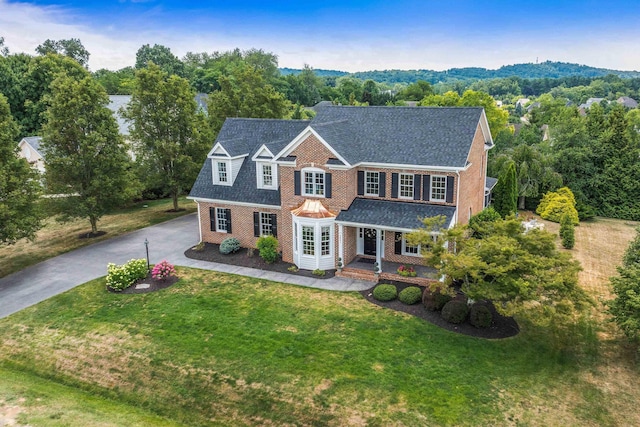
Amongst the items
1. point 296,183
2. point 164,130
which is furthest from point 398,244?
point 164,130

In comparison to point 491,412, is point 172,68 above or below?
above

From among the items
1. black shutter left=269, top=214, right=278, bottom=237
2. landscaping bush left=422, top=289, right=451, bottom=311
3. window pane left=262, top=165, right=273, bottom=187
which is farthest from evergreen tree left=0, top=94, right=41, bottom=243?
landscaping bush left=422, top=289, right=451, bottom=311

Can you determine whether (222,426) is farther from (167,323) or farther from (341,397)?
(167,323)

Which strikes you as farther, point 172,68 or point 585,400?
point 172,68

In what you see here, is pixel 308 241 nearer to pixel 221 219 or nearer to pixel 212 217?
pixel 221 219

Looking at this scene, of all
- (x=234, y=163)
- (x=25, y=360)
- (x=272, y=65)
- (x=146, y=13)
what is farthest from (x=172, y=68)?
(x=25, y=360)

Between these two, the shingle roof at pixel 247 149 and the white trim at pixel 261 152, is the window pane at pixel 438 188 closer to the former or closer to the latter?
the shingle roof at pixel 247 149
